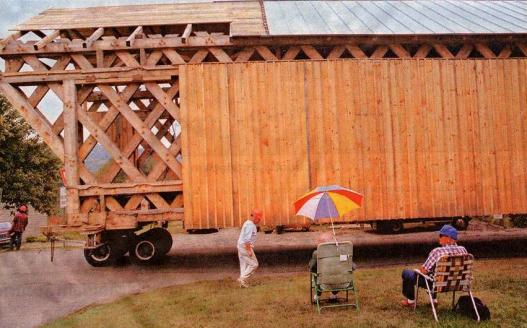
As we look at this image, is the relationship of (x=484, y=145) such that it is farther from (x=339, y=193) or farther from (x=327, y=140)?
(x=339, y=193)

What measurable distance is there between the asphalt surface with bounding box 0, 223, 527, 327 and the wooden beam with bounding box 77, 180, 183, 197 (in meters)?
1.96

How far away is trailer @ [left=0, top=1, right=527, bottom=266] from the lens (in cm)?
1220

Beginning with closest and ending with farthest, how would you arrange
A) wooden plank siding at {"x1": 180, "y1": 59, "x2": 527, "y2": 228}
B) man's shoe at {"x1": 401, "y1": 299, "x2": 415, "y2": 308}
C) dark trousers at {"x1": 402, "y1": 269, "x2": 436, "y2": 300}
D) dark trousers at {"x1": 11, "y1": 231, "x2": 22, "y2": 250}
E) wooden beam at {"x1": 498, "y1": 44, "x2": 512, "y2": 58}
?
dark trousers at {"x1": 402, "y1": 269, "x2": 436, "y2": 300} → man's shoe at {"x1": 401, "y1": 299, "x2": 415, "y2": 308} → wooden plank siding at {"x1": 180, "y1": 59, "x2": 527, "y2": 228} → wooden beam at {"x1": 498, "y1": 44, "x2": 512, "y2": 58} → dark trousers at {"x1": 11, "y1": 231, "x2": 22, "y2": 250}

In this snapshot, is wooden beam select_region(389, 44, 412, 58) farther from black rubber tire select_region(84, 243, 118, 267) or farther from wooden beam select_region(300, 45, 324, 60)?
black rubber tire select_region(84, 243, 118, 267)

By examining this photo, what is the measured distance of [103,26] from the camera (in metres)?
13.5

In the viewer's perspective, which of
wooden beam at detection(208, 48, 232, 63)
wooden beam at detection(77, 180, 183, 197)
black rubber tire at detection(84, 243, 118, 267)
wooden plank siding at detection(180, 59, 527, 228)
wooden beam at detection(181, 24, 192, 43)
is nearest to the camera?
wooden plank siding at detection(180, 59, 527, 228)

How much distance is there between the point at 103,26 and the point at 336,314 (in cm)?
1055

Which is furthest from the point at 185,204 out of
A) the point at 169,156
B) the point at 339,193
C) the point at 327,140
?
the point at 339,193

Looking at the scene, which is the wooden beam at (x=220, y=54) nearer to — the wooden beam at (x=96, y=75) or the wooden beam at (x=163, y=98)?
the wooden beam at (x=96, y=75)

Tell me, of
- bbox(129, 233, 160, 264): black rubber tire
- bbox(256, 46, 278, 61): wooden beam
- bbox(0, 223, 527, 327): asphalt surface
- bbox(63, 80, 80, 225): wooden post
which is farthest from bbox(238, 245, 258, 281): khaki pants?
bbox(256, 46, 278, 61): wooden beam

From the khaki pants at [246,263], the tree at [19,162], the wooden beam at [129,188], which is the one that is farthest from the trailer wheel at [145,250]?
the tree at [19,162]

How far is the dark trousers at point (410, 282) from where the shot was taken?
6.78 m

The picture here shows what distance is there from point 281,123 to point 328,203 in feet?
16.1

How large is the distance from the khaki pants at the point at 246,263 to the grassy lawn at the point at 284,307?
27cm
